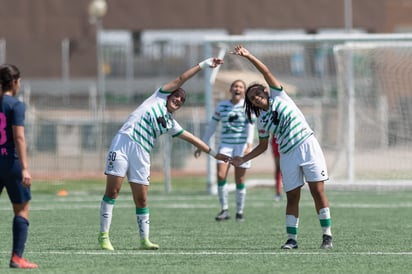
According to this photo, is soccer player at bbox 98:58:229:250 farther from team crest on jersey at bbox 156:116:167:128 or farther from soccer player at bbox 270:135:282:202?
soccer player at bbox 270:135:282:202

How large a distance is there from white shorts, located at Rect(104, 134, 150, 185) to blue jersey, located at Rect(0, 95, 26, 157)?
7.71 feet

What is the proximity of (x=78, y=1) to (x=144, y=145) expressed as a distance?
1841 inches

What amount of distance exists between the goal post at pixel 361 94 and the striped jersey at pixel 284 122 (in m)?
12.4

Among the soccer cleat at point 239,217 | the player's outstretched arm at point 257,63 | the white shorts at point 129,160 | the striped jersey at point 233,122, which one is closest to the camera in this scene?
the player's outstretched arm at point 257,63

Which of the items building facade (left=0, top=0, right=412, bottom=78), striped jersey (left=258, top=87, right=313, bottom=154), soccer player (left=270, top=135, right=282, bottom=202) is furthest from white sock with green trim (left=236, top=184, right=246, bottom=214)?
building facade (left=0, top=0, right=412, bottom=78)

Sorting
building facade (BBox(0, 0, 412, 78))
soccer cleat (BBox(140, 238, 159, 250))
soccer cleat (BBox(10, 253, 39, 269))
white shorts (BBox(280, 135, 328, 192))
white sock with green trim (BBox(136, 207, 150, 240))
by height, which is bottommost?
soccer cleat (BBox(140, 238, 159, 250))

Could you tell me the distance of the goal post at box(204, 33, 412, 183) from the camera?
2736 centimetres

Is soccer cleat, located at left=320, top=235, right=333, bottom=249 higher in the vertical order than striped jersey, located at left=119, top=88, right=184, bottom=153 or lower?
lower

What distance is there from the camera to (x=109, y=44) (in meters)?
56.6

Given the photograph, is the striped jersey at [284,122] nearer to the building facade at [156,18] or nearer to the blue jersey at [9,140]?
the blue jersey at [9,140]

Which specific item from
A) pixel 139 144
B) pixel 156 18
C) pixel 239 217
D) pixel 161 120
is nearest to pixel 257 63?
pixel 161 120

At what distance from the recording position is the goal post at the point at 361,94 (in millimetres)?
27359

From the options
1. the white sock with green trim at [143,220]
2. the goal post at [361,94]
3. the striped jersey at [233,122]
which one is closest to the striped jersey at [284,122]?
the white sock with green trim at [143,220]

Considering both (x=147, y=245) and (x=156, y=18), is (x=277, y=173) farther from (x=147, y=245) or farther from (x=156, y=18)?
(x=156, y=18)
